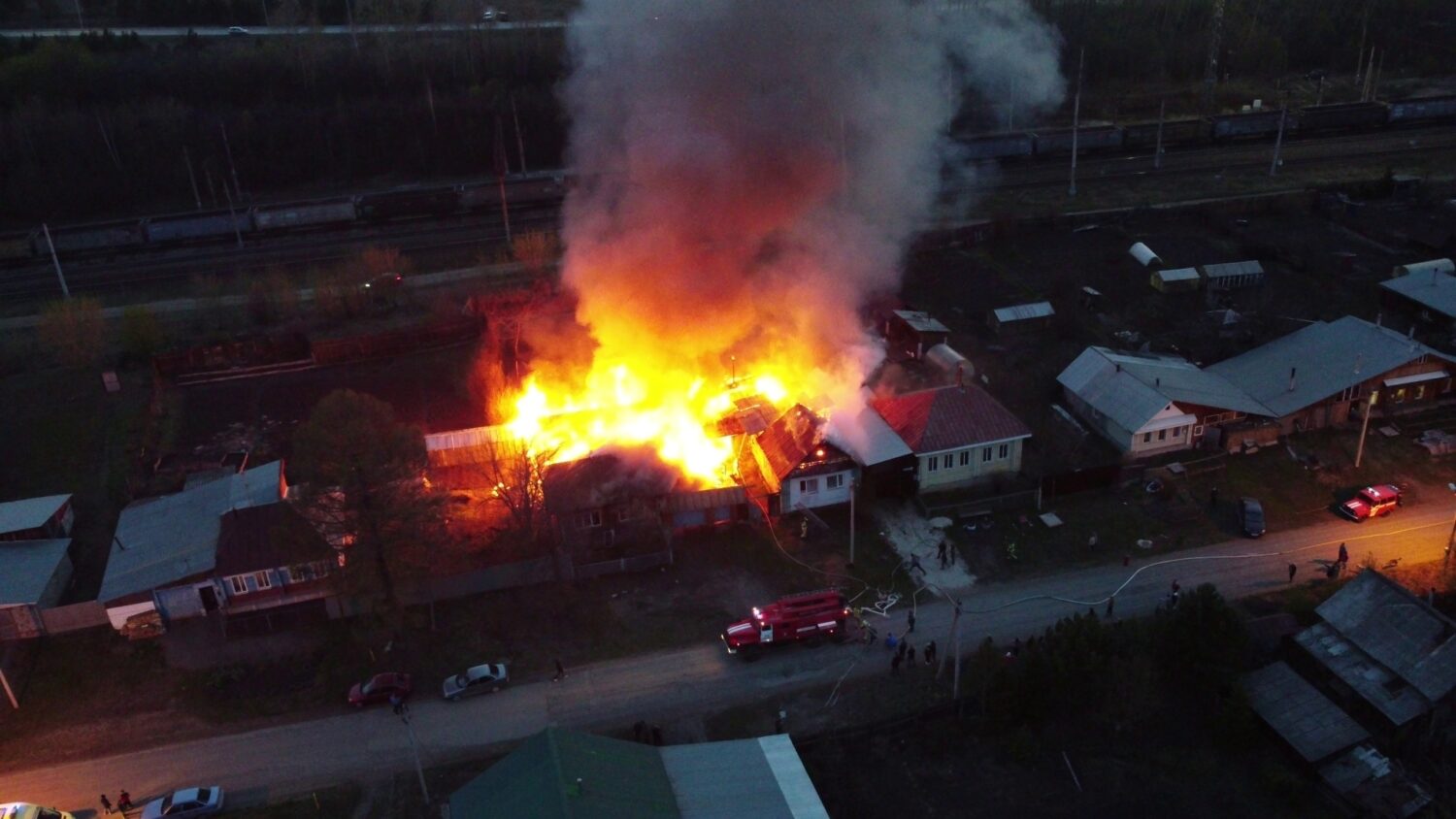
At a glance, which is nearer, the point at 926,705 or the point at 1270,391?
the point at 926,705

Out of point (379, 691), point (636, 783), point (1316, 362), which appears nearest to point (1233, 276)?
point (1316, 362)

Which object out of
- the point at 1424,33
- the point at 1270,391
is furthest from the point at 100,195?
the point at 1424,33

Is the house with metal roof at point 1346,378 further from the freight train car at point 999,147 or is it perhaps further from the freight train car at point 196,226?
the freight train car at point 196,226

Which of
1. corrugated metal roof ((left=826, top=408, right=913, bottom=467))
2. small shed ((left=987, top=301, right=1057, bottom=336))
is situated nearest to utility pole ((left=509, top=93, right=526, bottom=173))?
small shed ((left=987, top=301, right=1057, bottom=336))

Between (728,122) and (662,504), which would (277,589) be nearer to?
(662,504)

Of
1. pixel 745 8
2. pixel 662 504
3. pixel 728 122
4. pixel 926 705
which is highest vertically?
pixel 745 8

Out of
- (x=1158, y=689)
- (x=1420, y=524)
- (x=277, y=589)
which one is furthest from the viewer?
(x=1420, y=524)

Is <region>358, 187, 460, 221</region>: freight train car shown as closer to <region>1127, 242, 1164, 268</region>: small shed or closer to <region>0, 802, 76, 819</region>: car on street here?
<region>1127, 242, 1164, 268</region>: small shed

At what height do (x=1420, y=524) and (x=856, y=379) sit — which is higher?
(x=856, y=379)

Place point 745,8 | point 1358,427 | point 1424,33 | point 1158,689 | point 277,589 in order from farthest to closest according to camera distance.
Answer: point 1424,33
point 1358,427
point 745,8
point 277,589
point 1158,689
